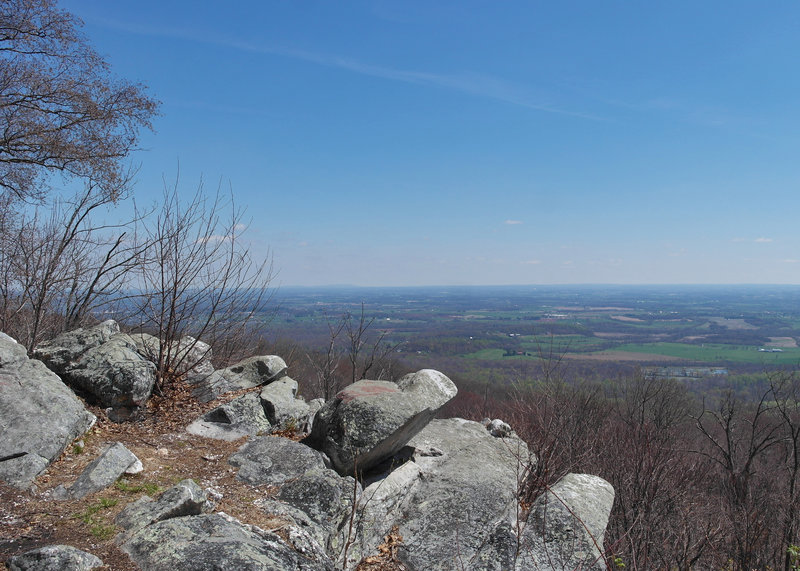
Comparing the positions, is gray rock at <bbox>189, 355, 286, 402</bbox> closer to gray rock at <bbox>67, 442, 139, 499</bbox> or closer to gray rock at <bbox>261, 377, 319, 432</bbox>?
gray rock at <bbox>261, 377, 319, 432</bbox>

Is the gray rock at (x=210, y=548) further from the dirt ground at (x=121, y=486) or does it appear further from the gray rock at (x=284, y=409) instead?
the gray rock at (x=284, y=409)

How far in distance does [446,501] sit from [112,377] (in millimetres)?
5539

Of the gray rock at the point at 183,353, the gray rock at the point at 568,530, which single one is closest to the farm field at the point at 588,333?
the gray rock at the point at 183,353

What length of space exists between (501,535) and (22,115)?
445 inches

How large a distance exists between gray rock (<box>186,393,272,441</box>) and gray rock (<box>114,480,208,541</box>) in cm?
275

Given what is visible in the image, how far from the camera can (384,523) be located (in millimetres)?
6914

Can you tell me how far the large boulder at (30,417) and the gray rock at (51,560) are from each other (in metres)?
1.81

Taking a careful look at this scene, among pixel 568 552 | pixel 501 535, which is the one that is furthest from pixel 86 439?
pixel 568 552

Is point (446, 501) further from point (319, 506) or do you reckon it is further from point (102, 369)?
point (102, 369)

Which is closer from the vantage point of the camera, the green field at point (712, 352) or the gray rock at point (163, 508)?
the gray rock at point (163, 508)

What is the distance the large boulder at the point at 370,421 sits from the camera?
721 cm

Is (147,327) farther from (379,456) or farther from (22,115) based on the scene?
(379,456)

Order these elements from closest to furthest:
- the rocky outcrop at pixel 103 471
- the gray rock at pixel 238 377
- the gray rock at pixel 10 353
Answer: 1. the rocky outcrop at pixel 103 471
2. the gray rock at pixel 10 353
3. the gray rock at pixel 238 377

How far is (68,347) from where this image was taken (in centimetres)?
804
